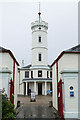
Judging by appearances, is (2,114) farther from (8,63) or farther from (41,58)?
(41,58)

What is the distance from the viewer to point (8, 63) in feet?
40.2

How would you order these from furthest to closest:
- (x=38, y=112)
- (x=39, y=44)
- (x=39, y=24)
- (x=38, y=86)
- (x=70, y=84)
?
1. (x=38, y=86)
2. (x=39, y=44)
3. (x=39, y=24)
4. (x=38, y=112)
5. (x=70, y=84)

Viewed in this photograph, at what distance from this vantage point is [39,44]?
113 feet

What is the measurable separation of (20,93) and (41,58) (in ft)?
29.9

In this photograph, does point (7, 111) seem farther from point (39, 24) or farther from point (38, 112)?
point (39, 24)

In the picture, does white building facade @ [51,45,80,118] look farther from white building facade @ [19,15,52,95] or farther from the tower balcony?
the tower balcony

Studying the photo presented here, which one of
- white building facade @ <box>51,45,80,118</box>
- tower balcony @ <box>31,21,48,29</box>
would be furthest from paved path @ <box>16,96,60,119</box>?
tower balcony @ <box>31,21,48,29</box>

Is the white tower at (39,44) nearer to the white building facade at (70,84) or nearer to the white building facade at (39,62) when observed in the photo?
the white building facade at (39,62)

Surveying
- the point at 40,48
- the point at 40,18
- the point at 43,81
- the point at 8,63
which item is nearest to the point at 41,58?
the point at 40,48

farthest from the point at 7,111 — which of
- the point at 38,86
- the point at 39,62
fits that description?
the point at 38,86

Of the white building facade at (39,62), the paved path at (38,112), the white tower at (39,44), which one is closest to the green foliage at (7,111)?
the paved path at (38,112)

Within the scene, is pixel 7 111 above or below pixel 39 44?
below

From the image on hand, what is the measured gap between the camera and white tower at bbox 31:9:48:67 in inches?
1348

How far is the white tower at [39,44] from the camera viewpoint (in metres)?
34.2
